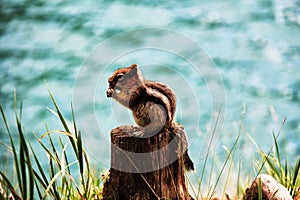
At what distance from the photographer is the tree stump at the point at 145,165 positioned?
168 centimetres

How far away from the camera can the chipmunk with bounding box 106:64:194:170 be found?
163 centimetres

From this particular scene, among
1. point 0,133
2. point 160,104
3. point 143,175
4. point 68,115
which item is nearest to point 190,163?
point 143,175

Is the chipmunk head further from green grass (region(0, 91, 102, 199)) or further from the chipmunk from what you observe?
green grass (region(0, 91, 102, 199))

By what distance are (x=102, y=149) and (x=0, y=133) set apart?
2.02 metres

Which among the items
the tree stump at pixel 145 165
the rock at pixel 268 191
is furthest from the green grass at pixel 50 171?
the rock at pixel 268 191

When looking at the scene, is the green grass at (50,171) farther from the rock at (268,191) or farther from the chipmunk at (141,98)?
the rock at (268,191)

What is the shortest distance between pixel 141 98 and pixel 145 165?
277 mm

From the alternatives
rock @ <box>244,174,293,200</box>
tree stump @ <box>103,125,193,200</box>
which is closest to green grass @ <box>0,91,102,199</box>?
tree stump @ <box>103,125,193,200</box>

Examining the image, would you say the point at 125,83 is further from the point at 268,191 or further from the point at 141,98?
the point at 268,191

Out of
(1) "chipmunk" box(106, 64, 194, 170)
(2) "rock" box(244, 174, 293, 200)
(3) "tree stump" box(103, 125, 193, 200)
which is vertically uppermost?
(1) "chipmunk" box(106, 64, 194, 170)

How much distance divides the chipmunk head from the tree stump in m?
0.16

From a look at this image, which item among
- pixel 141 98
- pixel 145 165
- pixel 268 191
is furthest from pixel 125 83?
pixel 268 191

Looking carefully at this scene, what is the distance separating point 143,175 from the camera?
172cm

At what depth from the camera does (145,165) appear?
171cm
